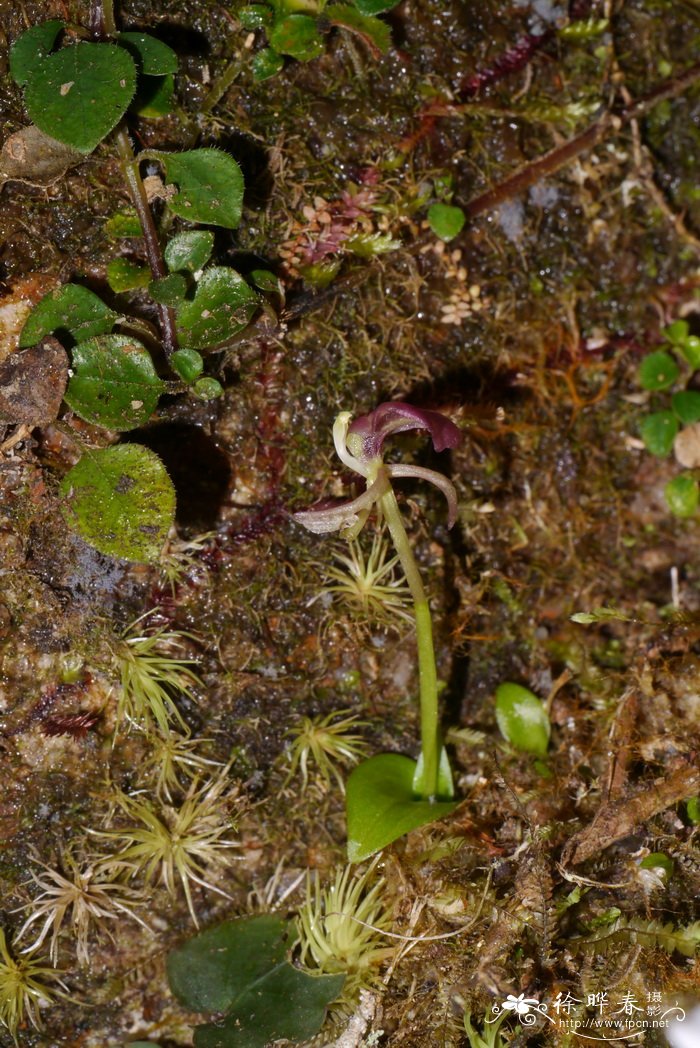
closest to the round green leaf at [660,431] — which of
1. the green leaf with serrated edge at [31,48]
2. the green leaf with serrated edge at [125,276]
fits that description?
the green leaf with serrated edge at [125,276]

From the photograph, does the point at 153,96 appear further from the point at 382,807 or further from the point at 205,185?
the point at 382,807

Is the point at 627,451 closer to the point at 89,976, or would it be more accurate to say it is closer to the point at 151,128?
the point at 151,128

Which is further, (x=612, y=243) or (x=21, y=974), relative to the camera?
(x=612, y=243)

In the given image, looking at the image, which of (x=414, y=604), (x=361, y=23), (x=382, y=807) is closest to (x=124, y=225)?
(x=361, y=23)

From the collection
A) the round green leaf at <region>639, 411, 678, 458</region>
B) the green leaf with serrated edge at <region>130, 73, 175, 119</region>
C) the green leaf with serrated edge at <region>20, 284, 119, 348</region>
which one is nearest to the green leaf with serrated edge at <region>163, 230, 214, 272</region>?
the green leaf with serrated edge at <region>20, 284, 119, 348</region>

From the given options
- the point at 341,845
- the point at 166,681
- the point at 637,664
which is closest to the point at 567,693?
the point at 637,664

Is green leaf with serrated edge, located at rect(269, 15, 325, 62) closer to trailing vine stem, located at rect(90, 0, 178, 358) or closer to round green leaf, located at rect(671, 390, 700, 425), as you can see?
trailing vine stem, located at rect(90, 0, 178, 358)

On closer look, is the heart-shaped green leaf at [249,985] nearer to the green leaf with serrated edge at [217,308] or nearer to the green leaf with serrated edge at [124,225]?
the green leaf with serrated edge at [217,308]
